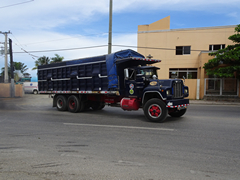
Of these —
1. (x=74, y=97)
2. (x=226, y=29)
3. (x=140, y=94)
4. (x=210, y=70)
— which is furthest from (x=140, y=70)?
(x=226, y=29)

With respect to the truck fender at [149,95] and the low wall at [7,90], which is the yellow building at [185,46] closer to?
the truck fender at [149,95]

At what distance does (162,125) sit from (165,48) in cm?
1753

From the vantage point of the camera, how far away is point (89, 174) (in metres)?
3.71

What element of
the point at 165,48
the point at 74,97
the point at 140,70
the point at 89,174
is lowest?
the point at 89,174

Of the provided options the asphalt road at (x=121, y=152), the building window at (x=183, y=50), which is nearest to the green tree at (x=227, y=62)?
the building window at (x=183, y=50)

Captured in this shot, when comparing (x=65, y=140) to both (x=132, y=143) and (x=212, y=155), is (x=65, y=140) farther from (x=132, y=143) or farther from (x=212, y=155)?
(x=212, y=155)

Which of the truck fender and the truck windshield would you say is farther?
the truck windshield

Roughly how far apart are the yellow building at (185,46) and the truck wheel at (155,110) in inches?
550

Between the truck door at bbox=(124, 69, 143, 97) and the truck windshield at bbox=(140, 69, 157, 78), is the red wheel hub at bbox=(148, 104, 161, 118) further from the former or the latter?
the truck windshield at bbox=(140, 69, 157, 78)

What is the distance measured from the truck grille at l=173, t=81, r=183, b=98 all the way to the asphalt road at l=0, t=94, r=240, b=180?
4.92 ft

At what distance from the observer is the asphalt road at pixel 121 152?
12.3ft

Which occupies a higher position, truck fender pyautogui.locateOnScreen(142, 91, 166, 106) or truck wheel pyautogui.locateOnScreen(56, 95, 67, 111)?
Answer: truck fender pyautogui.locateOnScreen(142, 91, 166, 106)

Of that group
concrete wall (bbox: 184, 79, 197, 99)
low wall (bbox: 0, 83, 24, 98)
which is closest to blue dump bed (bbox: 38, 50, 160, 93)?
concrete wall (bbox: 184, 79, 197, 99)

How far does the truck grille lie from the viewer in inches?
332
